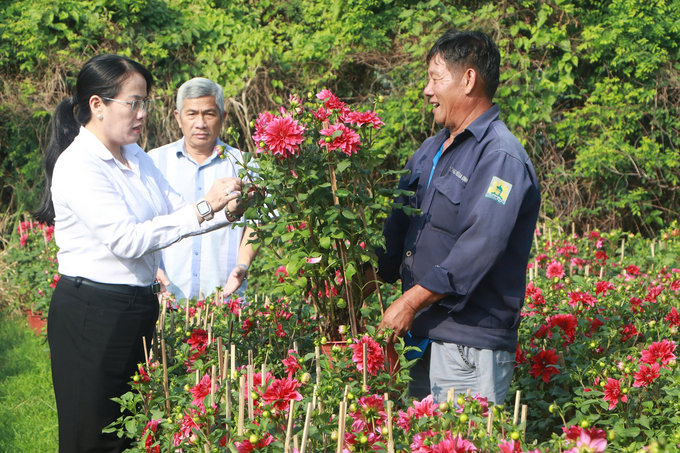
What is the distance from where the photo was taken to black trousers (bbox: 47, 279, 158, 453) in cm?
220

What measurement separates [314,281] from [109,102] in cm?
102

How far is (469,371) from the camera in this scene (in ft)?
6.93

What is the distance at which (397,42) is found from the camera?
246 inches

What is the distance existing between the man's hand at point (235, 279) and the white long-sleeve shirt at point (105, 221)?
36.5 inches

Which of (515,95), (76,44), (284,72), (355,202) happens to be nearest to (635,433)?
(355,202)

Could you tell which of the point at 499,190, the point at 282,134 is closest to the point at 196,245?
the point at 282,134

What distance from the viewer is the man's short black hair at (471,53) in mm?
2178

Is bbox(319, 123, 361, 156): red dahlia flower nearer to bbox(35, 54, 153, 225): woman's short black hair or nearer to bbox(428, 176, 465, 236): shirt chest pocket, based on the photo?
bbox(428, 176, 465, 236): shirt chest pocket

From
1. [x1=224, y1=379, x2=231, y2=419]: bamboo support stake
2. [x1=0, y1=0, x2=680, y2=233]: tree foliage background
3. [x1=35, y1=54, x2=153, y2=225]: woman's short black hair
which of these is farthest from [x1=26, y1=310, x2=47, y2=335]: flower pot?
[x1=224, y1=379, x2=231, y2=419]: bamboo support stake

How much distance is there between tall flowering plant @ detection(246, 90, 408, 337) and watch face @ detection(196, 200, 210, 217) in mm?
194

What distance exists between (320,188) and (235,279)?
53.6 inches

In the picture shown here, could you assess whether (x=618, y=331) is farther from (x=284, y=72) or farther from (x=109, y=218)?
(x=284, y=72)

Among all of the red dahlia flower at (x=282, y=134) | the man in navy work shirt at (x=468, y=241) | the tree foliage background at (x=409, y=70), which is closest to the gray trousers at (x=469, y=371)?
the man in navy work shirt at (x=468, y=241)

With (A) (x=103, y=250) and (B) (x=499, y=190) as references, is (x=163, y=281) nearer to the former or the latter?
(A) (x=103, y=250)
